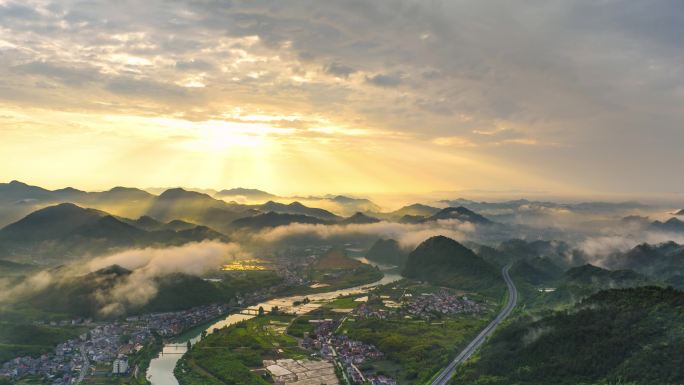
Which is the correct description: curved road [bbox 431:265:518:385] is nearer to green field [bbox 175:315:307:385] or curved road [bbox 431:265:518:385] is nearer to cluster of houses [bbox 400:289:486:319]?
cluster of houses [bbox 400:289:486:319]

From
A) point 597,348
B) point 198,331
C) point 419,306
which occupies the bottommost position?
point 198,331

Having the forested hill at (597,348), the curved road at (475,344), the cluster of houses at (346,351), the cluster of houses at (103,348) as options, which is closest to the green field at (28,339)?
the cluster of houses at (103,348)

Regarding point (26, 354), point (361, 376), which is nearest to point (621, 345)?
point (361, 376)

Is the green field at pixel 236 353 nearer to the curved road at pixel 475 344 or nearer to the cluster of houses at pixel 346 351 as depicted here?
the cluster of houses at pixel 346 351

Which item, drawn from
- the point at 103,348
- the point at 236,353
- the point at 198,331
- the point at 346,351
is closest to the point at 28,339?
the point at 103,348

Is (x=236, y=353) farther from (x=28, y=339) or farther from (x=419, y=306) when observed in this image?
(x=419, y=306)
